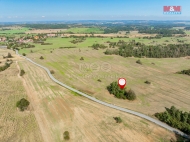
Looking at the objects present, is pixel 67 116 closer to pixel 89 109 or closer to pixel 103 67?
pixel 89 109

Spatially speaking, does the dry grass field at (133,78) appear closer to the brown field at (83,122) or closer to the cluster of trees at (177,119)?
the cluster of trees at (177,119)

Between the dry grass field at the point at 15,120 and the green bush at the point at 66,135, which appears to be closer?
the green bush at the point at 66,135

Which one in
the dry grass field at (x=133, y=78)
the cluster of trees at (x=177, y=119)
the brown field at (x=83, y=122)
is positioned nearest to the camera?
the brown field at (x=83, y=122)

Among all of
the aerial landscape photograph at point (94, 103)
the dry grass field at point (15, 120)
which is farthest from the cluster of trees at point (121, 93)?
the dry grass field at point (15, 120)

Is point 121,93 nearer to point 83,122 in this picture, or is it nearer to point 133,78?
point 83,122

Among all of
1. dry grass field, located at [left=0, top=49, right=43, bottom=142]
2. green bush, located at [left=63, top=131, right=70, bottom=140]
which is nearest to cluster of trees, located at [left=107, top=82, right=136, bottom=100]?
green bush, located at [left=63, top=131, right=70, bottom=140]

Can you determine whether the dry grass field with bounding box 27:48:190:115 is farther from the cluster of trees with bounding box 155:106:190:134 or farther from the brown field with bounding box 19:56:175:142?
the brown field with bounding box 19:56:175:142

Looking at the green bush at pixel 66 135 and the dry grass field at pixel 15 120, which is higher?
the dry grass field at pixel 15 120
